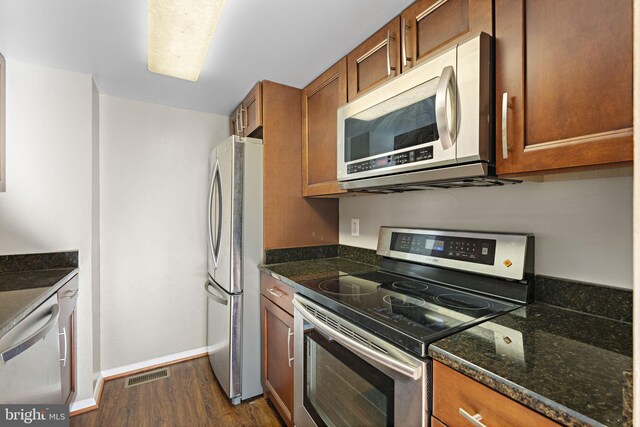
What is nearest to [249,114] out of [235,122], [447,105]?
[235,122]

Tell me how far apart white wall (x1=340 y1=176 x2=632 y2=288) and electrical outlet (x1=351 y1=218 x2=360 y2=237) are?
0.61 metres

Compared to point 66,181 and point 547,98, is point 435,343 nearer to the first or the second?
point 547,98

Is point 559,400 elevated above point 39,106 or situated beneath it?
situated beneath

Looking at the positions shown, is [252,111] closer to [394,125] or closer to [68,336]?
[394,125]

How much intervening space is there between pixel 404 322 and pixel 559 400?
440 millimetres

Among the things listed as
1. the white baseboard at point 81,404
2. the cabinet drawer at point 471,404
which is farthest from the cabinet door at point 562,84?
the white baseboard at point 81,404

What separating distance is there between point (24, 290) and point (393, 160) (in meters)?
1.76

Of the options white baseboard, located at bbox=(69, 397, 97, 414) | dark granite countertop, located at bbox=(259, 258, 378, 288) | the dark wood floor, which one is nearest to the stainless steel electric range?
dark granite countertop, located at bbox=(259, 258, 378, 288)

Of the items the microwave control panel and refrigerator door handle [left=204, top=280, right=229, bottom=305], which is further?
refrigerator door handle [left=204, top=280, right=229, bottom=305]

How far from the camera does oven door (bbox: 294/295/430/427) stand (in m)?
0.88

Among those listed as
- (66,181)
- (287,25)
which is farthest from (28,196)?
(287,25)

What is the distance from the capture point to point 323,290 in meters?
1.38

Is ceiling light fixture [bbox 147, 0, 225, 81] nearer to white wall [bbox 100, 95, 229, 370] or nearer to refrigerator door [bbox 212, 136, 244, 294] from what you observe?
refrigerator door [bbox 212, 136, 244, 294]

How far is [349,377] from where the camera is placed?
115cm
